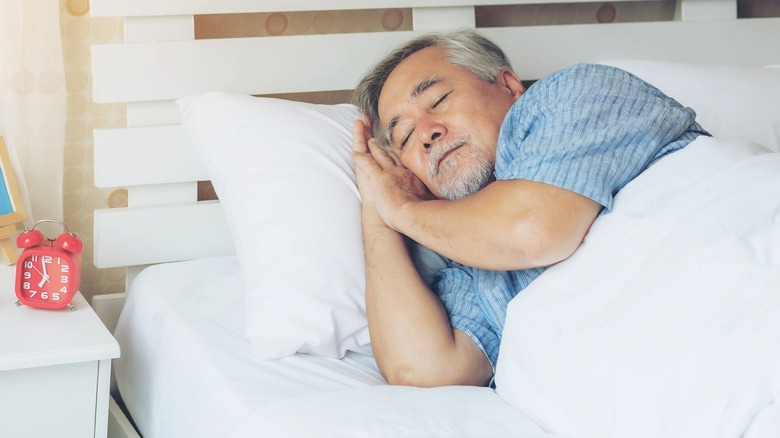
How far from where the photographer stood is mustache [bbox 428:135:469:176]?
1553mm

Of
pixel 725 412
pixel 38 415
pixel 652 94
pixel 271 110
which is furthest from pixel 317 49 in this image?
pixel 725 412

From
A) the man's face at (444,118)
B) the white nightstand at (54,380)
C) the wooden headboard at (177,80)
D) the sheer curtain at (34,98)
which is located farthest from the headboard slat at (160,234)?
the man's face at (444,118)

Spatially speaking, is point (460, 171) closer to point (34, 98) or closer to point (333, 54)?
Result: point (333, 54)

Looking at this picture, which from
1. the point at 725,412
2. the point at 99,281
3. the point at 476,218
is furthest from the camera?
the point at 99,281

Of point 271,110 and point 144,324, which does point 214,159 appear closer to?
point 271,110

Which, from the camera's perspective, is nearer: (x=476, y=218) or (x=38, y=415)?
(x=476, y=218)

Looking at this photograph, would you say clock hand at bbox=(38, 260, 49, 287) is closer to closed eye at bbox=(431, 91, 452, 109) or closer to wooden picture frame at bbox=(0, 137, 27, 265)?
wooden picture frame at bbox=(0, 137, 27, 265)

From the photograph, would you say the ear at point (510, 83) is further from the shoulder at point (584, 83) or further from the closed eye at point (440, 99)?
the shoulder at point (584, 83)

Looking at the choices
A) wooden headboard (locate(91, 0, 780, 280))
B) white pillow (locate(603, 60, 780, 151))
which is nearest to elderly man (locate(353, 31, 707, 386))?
wooden headboard (locate(91, 0, 780, 280))

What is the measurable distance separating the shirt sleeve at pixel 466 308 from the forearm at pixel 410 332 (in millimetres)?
15

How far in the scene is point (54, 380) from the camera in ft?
4.73

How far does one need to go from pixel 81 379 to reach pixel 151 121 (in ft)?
2.09

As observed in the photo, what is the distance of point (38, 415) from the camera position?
56.2 inches

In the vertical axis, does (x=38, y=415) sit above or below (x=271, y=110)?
below
